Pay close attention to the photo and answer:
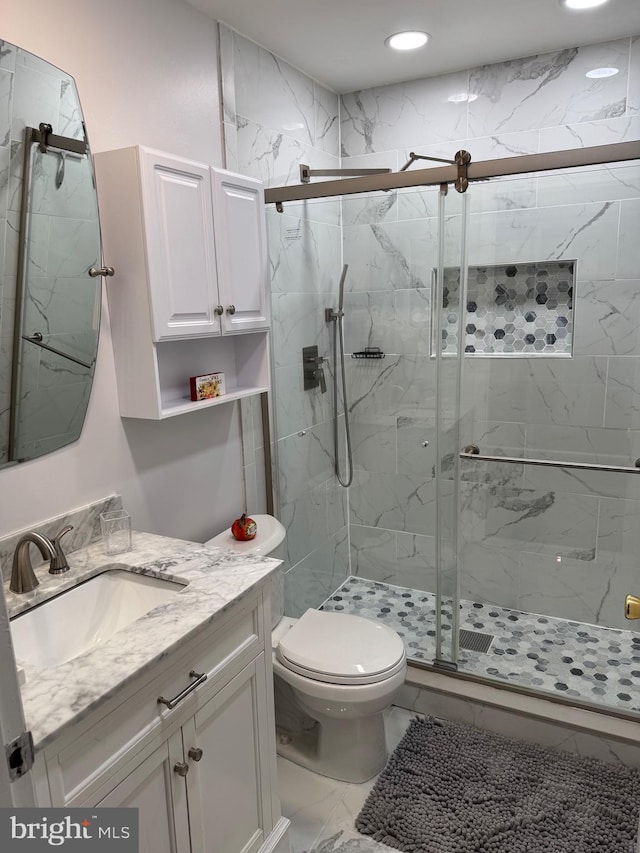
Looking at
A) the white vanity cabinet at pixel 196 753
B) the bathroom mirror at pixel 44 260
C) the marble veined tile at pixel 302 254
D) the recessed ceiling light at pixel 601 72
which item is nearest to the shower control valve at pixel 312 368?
the marble veined tile at pixel 302 254

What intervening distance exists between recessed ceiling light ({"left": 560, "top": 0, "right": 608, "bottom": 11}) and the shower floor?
241 cm

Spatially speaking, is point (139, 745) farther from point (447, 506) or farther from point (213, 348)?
point (447, 506)

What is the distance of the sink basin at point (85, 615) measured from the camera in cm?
145

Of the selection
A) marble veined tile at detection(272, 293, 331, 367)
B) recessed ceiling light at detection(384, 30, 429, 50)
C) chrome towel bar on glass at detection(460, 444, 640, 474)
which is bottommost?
chrome towel bar on glass at detection(460, 444, 640, 474)

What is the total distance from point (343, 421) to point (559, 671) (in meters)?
1.44

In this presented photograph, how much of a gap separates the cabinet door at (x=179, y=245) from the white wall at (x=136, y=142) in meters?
0.19

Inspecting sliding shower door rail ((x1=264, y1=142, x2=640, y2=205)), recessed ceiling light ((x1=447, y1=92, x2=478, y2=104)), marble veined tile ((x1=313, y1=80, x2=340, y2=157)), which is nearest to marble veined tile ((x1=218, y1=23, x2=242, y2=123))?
sliding shower door rail ((x1=264, y1=142, x2=640, y2=205))

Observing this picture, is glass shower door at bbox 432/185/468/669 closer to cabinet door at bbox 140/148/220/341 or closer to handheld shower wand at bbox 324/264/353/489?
handheld shower wand at bbox 324/264/353/489

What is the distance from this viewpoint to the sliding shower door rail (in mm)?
1996

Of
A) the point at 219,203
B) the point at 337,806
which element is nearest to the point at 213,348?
the point at 219,203

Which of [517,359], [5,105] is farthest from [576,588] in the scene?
[5,105]

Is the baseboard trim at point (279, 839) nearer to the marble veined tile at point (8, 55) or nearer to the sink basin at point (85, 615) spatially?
the sink basin at point (85, 615)

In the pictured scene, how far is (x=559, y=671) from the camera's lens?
2.47m

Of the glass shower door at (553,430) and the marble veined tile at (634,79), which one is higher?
the marble veined tile at (634,79)
